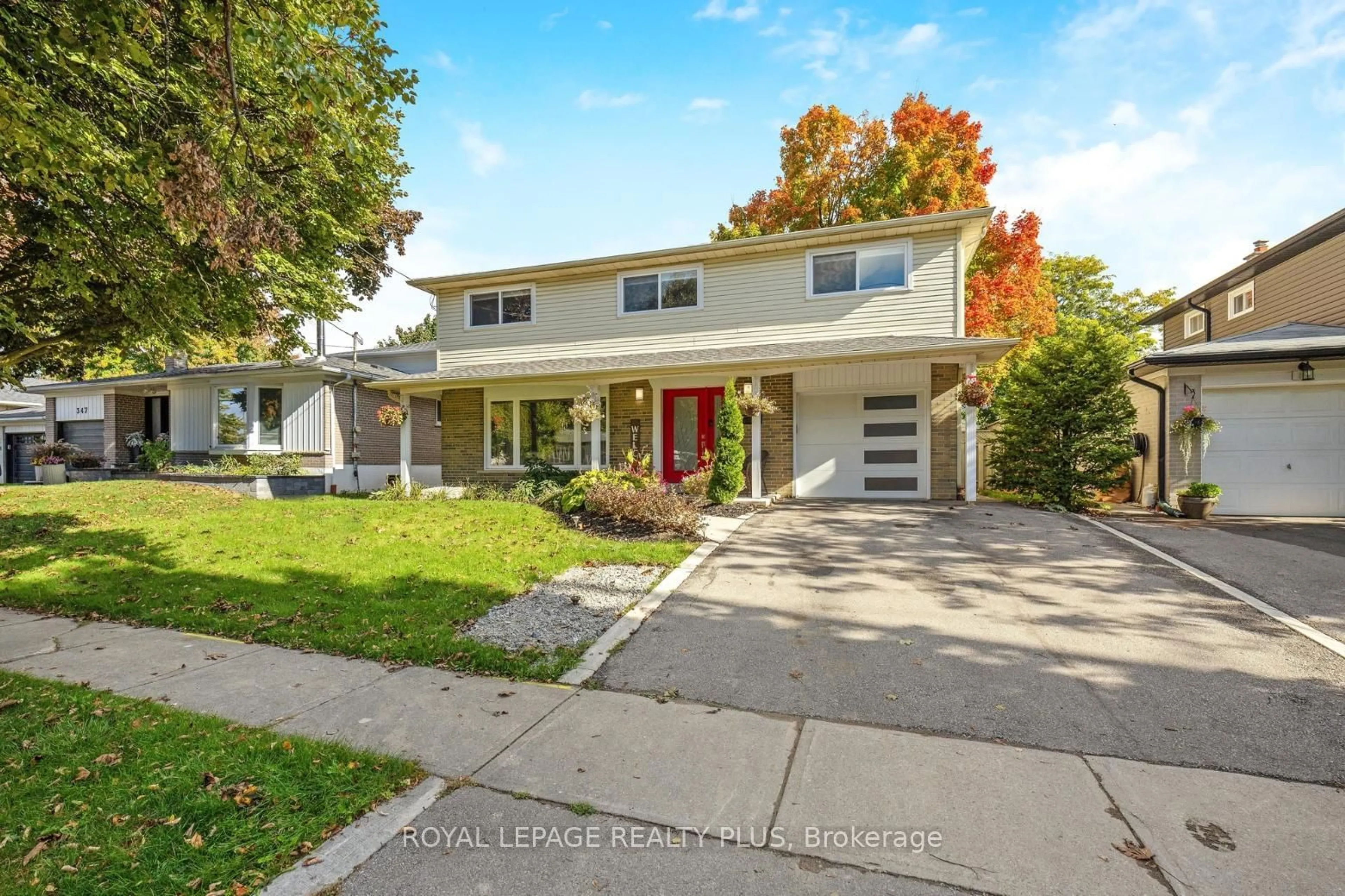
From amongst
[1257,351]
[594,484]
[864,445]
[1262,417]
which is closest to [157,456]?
[594,484]

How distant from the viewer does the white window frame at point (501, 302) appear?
14.2m

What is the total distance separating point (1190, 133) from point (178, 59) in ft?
46.1

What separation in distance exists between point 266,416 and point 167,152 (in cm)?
1519

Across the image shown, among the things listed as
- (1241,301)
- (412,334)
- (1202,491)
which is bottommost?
(1202,491)

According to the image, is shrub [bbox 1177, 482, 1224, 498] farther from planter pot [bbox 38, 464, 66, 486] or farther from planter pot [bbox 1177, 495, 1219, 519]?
planter pot [bbox 38, 464, 66, 486]

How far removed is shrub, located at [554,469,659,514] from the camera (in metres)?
10.0

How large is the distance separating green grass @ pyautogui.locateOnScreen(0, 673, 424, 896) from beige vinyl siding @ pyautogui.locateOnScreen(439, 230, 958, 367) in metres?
11.0

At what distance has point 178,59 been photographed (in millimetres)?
5582

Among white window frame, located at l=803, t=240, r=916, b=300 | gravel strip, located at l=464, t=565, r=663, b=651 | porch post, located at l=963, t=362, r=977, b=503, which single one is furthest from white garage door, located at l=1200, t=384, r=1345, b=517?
gravel strip, located at l=464, t=565, r=663, b=651

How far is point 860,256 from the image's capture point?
39.3ft

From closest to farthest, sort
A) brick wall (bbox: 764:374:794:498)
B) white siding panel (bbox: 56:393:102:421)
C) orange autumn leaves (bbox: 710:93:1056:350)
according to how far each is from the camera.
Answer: brick wall (bbox: 764:374:794:498)
orange autumn leaves (bbox: 710:93:1056:350)
white siding panel (bbox: 56:393:102:421)

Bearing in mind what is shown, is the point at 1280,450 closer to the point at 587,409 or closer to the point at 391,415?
the point at 587,409

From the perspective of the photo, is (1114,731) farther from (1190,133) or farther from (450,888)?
(1190,133)

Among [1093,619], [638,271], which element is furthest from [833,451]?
[1093,619]
